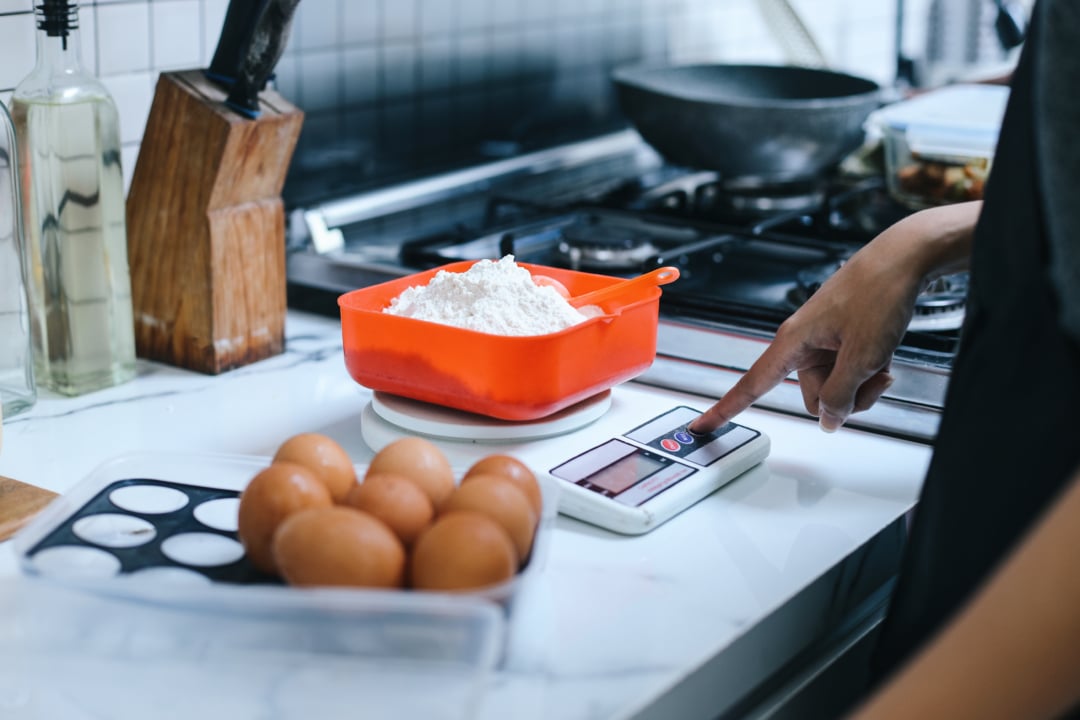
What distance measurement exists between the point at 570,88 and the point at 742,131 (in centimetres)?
48

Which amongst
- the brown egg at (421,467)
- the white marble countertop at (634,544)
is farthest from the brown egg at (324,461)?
the white marble countertop at (634,544)

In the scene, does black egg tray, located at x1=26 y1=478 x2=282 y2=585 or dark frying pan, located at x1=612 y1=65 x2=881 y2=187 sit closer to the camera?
black egg tray, located at x1=26 y1=478 x2=282 y2=585

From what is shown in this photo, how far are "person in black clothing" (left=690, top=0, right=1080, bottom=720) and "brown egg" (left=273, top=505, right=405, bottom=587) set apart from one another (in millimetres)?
242

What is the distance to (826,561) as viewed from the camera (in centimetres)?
78

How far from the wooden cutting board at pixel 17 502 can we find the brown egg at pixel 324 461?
0.19m

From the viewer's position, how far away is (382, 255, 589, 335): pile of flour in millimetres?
882

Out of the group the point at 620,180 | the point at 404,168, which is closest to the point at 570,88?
the point at 620,180

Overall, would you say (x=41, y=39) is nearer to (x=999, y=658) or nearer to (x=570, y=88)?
(x=999, y=658)

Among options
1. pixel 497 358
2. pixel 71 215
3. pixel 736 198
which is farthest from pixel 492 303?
pixel 736 198

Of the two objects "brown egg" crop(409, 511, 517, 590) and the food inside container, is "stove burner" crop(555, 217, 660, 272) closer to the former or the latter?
the food inside container

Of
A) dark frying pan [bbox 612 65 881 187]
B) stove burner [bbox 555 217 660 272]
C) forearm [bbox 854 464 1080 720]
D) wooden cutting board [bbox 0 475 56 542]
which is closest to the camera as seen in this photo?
forearm [bbox 854 464 1080 720]

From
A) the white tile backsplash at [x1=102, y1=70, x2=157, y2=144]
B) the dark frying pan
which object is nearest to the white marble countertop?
the white tile backsplash at [x1=102, y1=70, x2=157, y2=144]

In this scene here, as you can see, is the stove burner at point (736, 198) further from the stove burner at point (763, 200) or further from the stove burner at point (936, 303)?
the stove burner at point (936, 303)

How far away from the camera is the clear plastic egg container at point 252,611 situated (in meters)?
0.59
